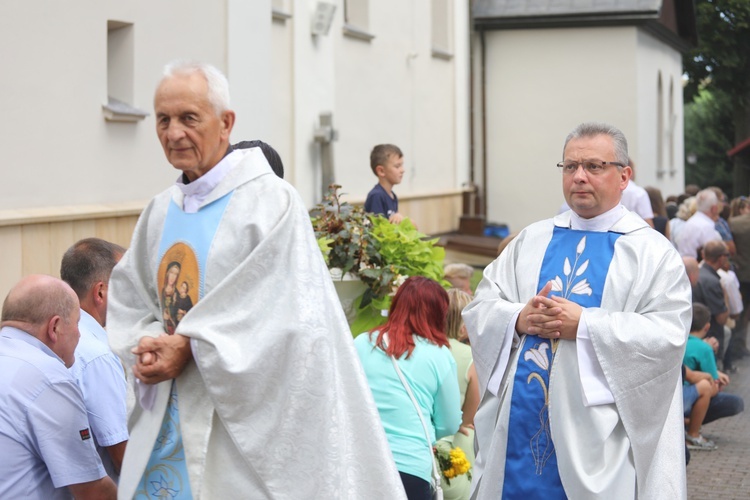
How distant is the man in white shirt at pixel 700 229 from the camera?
1439 centimetres

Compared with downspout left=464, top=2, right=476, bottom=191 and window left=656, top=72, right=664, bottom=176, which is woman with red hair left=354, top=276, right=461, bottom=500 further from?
window left=656, top=72, right=664, bottom=176

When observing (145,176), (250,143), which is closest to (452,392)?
(250,143)

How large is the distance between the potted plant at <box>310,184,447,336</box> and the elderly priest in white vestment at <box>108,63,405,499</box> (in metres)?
2.90

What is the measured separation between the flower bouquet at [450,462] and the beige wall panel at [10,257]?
159 inches

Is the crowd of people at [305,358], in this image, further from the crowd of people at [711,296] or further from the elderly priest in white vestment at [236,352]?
the crowd of people at [711,296]

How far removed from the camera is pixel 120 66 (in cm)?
1074

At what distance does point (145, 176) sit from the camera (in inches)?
430

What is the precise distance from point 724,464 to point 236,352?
6662 millimetres

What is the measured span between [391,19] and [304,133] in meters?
4.00

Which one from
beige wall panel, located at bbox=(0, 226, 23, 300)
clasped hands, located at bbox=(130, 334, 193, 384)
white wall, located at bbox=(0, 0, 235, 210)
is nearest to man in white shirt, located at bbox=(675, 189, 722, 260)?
white wall, located at bbox=(0, 0, 235, 210)

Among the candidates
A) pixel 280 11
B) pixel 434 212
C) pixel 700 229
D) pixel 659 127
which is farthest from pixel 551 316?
pixel 659 127

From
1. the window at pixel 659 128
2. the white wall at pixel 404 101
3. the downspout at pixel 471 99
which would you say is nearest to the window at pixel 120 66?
the white wall at pixel 404 101

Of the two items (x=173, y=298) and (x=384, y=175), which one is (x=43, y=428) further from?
(x=384, y=175)

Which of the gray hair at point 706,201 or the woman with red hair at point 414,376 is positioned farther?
the gray hair at point 706,201
